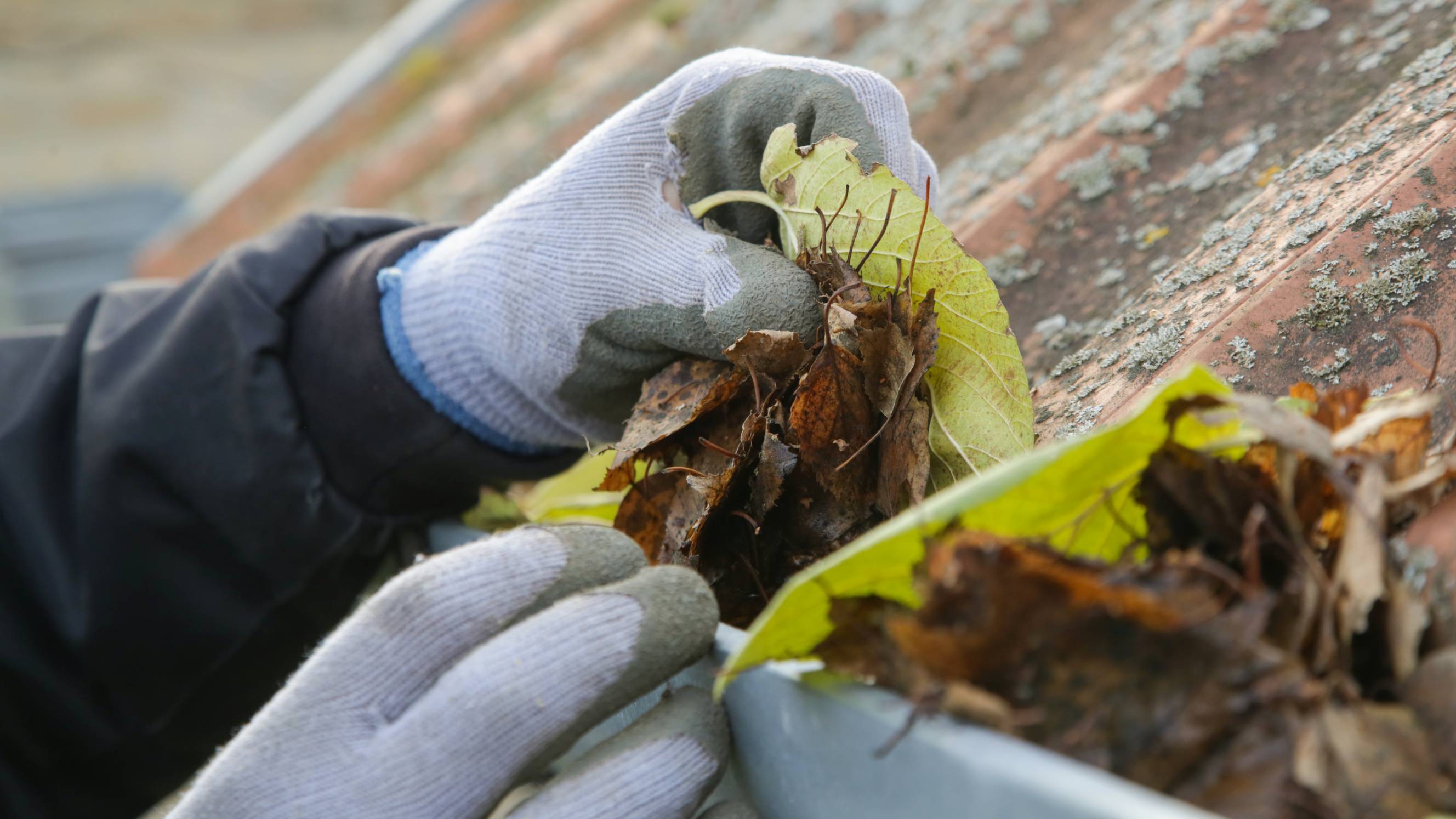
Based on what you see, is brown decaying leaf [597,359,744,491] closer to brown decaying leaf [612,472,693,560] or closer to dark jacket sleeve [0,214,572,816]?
brown decaying leaf [612,472,693,560]

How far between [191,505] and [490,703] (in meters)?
0.76

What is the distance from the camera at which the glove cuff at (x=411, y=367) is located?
1.23 meters

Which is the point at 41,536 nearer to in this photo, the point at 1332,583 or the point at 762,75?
the point at 762,75

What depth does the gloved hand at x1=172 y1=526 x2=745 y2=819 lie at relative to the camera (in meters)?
0.63

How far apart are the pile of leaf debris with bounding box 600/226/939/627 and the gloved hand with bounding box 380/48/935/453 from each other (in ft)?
0.18

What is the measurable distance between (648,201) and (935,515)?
0.67m

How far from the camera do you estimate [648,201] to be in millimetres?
1084

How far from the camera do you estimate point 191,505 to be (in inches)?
47.7

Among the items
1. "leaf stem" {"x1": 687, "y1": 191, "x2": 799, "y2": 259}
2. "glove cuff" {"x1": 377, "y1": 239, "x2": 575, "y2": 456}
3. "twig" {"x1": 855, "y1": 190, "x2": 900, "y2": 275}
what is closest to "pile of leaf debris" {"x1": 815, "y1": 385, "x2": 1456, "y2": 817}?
"twig" {"x1": 855, "y1": 190, "x2": 900, "y2": 275}

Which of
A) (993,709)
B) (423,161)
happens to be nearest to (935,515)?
(993,709)

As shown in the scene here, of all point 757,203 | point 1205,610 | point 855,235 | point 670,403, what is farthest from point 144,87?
point 1205,610

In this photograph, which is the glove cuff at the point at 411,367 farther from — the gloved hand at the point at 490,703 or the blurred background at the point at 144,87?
the blurred background at the point at 144,87

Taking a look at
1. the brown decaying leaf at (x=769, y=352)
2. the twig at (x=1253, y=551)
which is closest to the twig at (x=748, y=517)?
the brown decaying leaf at (x=769, y=352)

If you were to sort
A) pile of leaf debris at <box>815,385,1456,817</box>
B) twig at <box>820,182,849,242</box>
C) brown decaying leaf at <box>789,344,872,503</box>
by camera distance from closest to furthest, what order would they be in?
pile of leaf debris at <box>815,385,1456,817</box> → brown decaying leaf at <box>789,344,872,503</box> → twig at <box>820,182,849,242</box>
